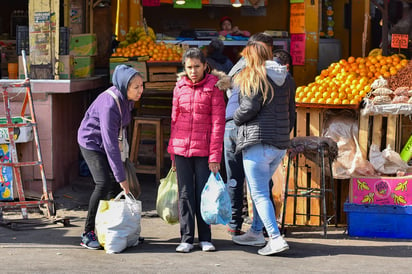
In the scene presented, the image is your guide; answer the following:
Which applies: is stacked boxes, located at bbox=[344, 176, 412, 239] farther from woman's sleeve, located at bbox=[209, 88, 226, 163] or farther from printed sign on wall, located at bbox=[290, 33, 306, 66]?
printed sign on wall, located at bbox=[290, 33, 306, 66]

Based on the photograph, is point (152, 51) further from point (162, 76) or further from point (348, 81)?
point (348, 81)

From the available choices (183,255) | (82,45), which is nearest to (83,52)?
(82,45)

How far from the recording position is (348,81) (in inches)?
344

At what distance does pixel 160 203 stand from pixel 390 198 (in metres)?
2.38

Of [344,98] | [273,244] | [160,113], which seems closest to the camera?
[273,244]

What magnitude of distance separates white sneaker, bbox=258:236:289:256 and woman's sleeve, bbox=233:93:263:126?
1.09 meters

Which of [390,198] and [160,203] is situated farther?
[390,198]

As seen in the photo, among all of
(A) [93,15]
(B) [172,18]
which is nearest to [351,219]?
(A) [93,15]

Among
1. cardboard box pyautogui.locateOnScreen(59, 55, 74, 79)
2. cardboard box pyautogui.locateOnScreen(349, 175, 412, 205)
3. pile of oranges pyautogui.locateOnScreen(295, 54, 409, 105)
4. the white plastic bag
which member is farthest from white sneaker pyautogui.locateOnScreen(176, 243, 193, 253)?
cardboard box pyautogui.locateOnScreen(59, 55, 74, 79)

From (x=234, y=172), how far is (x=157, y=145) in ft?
11.3

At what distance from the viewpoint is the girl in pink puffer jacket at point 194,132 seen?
6695mm

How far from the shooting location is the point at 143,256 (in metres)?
6.71

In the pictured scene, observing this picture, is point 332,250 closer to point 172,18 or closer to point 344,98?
point 344,98

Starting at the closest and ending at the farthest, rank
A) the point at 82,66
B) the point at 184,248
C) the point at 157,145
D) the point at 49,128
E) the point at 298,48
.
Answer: the point at 184,248 < the point at 49,128 < the point at 82,66 < the point at 157,145 < the point at 298,48
